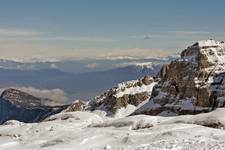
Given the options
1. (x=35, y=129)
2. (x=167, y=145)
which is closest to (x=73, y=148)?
(x=167, y=145)

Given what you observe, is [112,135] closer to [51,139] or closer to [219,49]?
[51,139]

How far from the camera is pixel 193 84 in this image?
565 ft

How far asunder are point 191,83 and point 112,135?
11428 centimetres

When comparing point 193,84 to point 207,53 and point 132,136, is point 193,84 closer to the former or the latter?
point 207,53

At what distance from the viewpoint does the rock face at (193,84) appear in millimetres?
164250

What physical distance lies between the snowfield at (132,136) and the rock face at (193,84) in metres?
85.4

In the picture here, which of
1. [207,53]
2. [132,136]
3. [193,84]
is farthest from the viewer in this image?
[207,53]

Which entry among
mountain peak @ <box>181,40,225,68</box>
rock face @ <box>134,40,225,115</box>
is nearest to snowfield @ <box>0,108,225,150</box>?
rock face @ <box>134,40,225,115</box>

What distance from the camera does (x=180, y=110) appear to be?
165m

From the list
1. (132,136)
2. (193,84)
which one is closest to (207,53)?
(193,84)

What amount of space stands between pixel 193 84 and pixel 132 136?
114m

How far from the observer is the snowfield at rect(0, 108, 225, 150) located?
5338 cm

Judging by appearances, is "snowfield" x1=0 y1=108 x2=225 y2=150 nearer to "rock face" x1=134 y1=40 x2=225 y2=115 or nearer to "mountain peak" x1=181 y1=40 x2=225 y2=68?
"rock face" x1=134 y1=40 x2=225 y2=115

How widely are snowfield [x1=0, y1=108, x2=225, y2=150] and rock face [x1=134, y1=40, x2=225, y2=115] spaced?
280 ft
